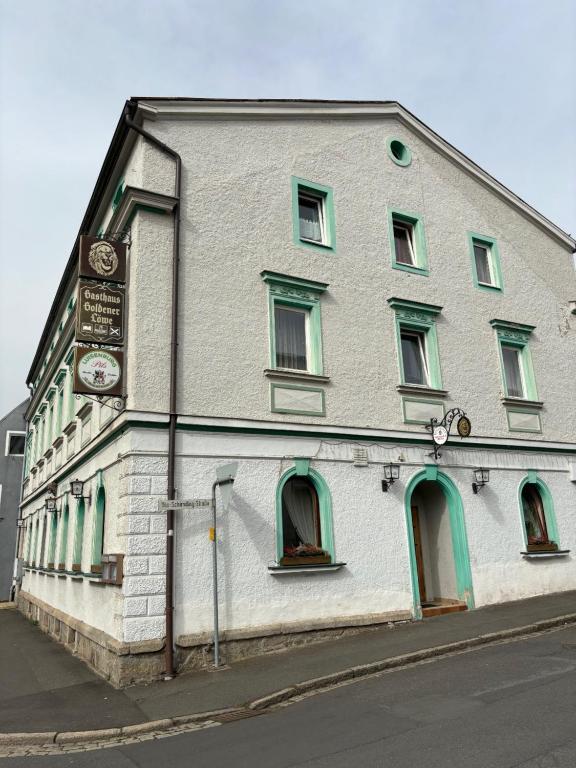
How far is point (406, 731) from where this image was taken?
19.9ft

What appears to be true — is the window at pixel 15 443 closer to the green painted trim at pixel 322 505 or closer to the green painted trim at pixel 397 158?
the green painted trim at pixel 397 158

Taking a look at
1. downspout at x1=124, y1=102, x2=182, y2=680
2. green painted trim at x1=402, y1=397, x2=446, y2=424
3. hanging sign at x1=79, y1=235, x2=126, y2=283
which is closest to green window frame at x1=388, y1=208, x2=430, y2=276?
green painted trim at x1=402, y1=397, x2=446, y2=424

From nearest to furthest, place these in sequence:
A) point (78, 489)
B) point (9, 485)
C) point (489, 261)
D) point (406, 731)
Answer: point (406, 731) → point (78, 489) → point (489, 261) → point (9, 485)

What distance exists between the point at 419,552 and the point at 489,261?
7769 millimetres

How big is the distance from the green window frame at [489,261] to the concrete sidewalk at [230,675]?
7.47 meters

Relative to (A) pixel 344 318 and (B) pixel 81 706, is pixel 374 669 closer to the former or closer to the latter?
(B) pixel 81 706

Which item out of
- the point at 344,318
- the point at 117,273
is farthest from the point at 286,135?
the point at 117,273

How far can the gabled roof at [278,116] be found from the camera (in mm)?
12250

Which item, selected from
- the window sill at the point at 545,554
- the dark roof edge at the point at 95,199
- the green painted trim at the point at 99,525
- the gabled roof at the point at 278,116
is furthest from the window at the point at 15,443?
the window sill at the point at 545,554

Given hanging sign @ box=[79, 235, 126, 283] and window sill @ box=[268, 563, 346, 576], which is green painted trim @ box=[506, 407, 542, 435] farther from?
hanging sign @ box=[79, 235, 126, 283]

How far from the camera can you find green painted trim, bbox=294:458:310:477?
11602 mm

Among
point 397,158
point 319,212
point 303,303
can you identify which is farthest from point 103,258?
point 397,158

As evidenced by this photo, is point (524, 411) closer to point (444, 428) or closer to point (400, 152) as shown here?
point (444, 428)

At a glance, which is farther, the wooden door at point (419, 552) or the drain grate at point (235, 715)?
the wooden door at point (419, 552)
